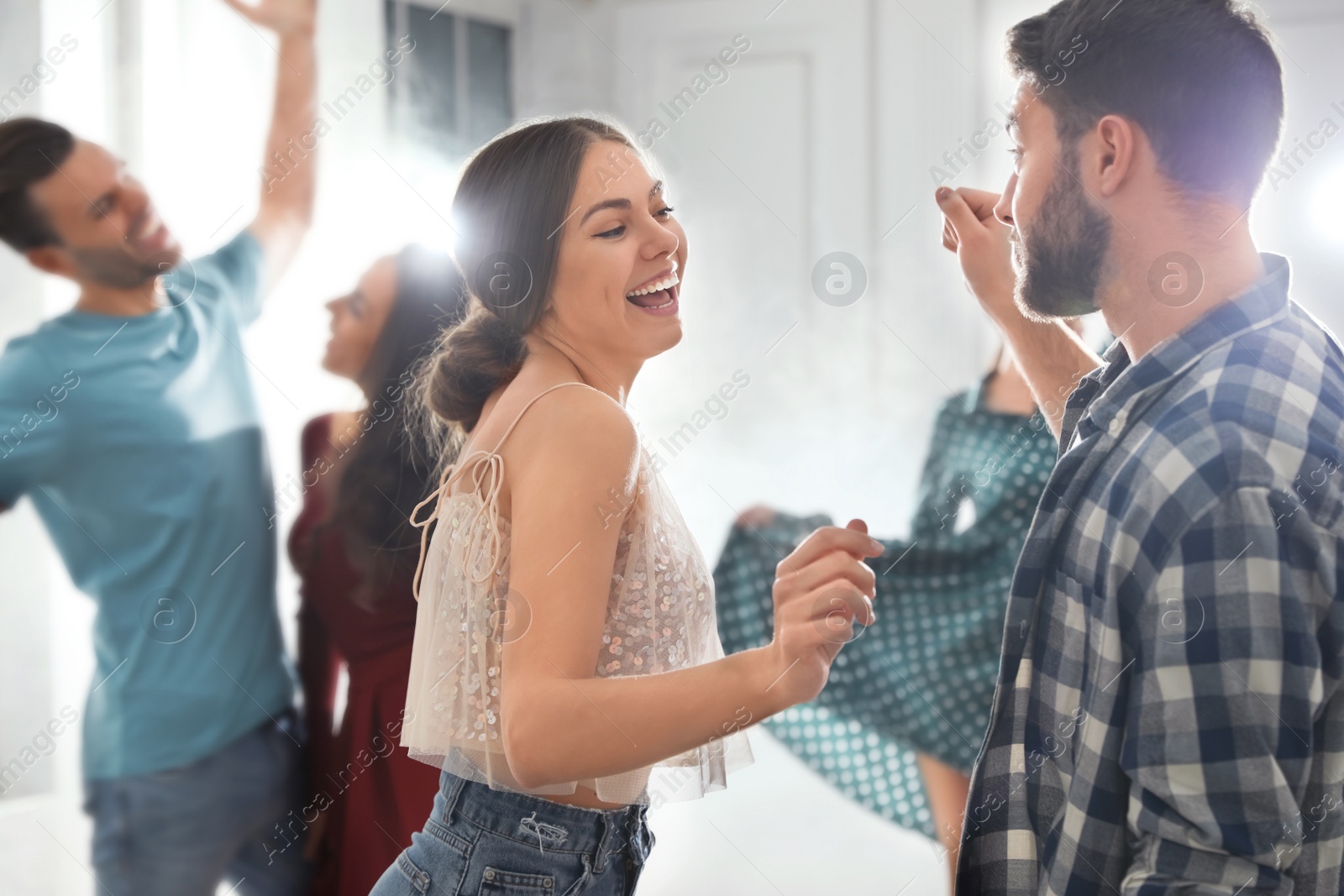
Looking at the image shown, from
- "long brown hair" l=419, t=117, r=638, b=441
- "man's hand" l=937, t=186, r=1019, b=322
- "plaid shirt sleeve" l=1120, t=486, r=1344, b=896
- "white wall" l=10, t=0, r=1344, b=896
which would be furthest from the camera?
"white wall" l=10, t=0, r=1344, b=896

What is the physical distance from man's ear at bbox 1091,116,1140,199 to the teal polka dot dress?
0.87 metres

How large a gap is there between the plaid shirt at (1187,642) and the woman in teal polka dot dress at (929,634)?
2.78ft

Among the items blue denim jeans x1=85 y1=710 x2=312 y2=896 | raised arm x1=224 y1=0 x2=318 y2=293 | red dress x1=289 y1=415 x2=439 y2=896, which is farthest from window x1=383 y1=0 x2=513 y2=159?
blue denim jeans x1=85 y1=710 x2=312 y2=896

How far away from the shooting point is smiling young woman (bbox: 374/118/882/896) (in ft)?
2.34

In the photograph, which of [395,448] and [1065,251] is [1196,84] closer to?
[1065,251]

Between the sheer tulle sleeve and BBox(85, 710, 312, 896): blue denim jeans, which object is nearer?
the sheer tulle sleeve

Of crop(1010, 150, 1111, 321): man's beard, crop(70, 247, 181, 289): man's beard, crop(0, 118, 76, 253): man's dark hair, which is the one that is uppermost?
crop(0, 118, 76, 253): man's dark hair

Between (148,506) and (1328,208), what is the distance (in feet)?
7.02

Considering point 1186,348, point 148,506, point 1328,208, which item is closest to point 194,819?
point 148,506

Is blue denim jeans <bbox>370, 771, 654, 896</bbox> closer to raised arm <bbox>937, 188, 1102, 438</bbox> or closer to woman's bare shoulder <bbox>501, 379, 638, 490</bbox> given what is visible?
woman's bare shoulder <bbox>501, 379, 638, 490</bbox>

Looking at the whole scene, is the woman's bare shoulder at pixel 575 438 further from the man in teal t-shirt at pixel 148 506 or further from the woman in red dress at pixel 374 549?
the man in teal t-shirt at pixel 148 506

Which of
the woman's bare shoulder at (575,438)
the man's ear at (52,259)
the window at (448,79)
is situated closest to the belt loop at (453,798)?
the woman's bare shoulder at (575,438)

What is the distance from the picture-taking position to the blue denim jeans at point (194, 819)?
4.86 ft

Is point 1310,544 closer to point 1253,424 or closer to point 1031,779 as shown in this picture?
point 1253,424
